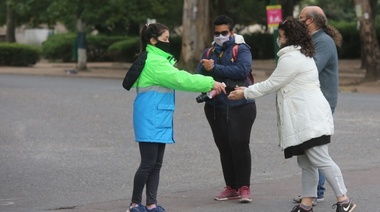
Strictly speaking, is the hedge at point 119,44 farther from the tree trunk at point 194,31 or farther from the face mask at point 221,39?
the face mask at point 221,39

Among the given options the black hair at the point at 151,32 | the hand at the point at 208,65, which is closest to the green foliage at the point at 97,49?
the hand at the point at 208,65

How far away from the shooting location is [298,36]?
7500 mm

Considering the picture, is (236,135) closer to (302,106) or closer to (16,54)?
(302,106)

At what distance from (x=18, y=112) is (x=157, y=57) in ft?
35.8

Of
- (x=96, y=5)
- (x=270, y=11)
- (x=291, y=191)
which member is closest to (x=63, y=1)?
(x=96, y=5)

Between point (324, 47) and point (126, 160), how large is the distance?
4.14m

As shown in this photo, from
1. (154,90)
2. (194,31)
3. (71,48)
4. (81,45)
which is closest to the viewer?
(154,90)

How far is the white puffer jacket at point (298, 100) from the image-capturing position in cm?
736

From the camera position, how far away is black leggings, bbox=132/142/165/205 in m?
7.60

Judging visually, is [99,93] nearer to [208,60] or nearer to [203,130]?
[203,130]

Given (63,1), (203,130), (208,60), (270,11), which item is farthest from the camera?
(63,1)

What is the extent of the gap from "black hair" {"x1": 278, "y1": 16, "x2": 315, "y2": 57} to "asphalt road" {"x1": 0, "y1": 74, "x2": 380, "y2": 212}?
1511 mm

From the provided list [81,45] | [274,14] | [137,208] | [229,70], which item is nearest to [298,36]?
[229,70]

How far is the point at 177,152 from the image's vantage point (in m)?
12.1
